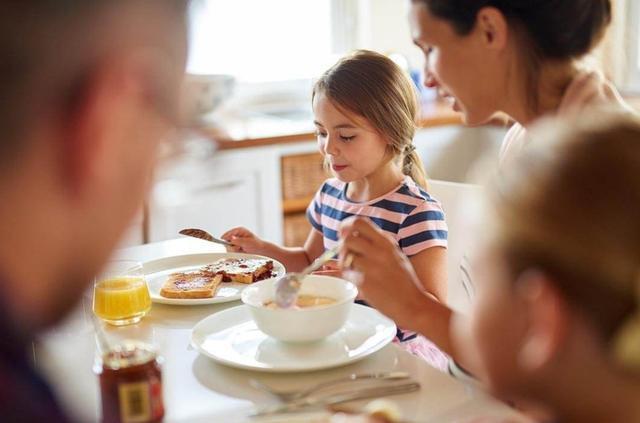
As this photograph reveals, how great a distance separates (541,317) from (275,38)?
10.4 ft

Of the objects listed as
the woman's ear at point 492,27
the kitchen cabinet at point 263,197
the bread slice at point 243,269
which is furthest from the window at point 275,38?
the woman's ear at point 492,27

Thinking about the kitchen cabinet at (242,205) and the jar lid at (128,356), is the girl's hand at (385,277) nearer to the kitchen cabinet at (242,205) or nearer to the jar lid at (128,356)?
the jar lid at (128,356)

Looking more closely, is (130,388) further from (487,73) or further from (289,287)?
(487,73)

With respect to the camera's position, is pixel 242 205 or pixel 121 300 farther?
pixel 242 205

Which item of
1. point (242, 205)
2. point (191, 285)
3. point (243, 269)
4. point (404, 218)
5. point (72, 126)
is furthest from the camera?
point (242, 205)

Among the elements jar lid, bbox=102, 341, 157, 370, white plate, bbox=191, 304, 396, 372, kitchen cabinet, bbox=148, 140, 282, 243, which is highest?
jar lid, bbox=102, 341, 157, 370

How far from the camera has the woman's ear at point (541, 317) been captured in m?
0.74

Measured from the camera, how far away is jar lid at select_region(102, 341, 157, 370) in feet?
3.26

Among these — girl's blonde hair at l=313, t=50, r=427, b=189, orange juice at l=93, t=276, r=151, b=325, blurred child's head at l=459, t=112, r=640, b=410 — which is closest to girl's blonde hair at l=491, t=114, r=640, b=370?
blurred child's head at l=459, t=112, r=640, b=410

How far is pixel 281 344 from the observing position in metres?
1.24

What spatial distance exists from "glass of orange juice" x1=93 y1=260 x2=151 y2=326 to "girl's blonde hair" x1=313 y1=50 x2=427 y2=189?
667mm

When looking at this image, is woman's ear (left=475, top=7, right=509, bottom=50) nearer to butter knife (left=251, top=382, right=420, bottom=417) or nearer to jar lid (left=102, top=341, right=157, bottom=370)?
butter knife (left=251, top=382, right=420, bottom=417)

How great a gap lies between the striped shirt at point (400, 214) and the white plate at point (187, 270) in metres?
0.27

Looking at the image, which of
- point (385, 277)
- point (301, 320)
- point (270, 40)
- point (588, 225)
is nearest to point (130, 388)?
point (301, 320)
